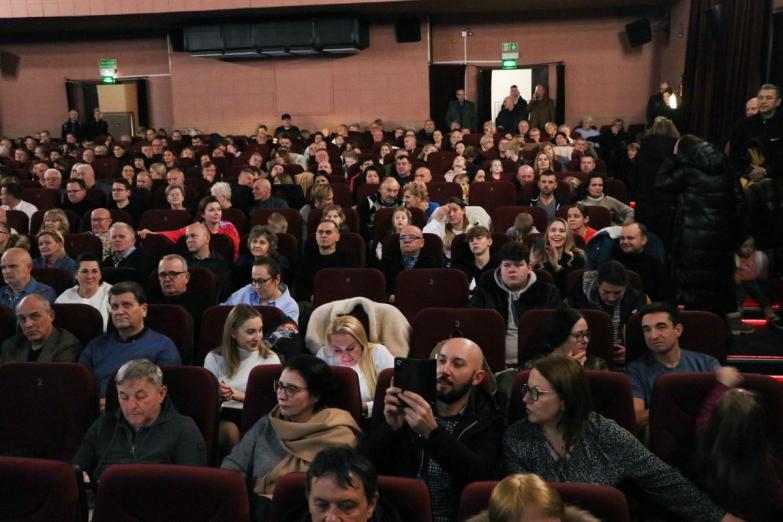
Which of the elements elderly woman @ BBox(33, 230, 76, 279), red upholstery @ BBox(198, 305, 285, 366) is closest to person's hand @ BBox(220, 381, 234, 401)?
red upholstery @ BBox(198, 305, 285, 366)

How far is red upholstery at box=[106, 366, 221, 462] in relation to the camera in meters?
3.21

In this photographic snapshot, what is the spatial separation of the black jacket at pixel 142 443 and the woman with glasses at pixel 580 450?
120 centimetres

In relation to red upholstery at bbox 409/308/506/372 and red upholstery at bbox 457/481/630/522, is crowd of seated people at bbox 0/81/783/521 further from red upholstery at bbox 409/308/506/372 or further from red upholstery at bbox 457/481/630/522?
red upholstery at bbox 457/481/630/522

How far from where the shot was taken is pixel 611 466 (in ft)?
8.59

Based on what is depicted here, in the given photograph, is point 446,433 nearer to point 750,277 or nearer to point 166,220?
point 750,277

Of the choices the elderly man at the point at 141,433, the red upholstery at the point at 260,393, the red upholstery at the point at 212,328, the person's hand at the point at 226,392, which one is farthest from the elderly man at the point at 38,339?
the red upholstery at the point at 260,393

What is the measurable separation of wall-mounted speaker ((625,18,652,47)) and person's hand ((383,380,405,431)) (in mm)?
12804

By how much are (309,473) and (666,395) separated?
4.80 feet

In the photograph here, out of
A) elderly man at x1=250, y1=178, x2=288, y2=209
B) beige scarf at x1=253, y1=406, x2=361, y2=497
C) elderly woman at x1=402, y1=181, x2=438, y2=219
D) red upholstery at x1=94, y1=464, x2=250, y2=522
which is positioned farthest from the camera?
elderly man at x1=250, y1=178, x2=288, y2=209

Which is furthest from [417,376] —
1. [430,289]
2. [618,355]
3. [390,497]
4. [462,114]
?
[462,114]

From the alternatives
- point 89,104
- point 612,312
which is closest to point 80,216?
point 612,312

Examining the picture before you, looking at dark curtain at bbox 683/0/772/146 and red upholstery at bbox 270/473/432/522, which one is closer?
red upholstery at bbox 270/473/432/522

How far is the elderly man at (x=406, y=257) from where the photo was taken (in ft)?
17.7

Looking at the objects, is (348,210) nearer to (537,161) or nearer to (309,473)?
(537,161)
